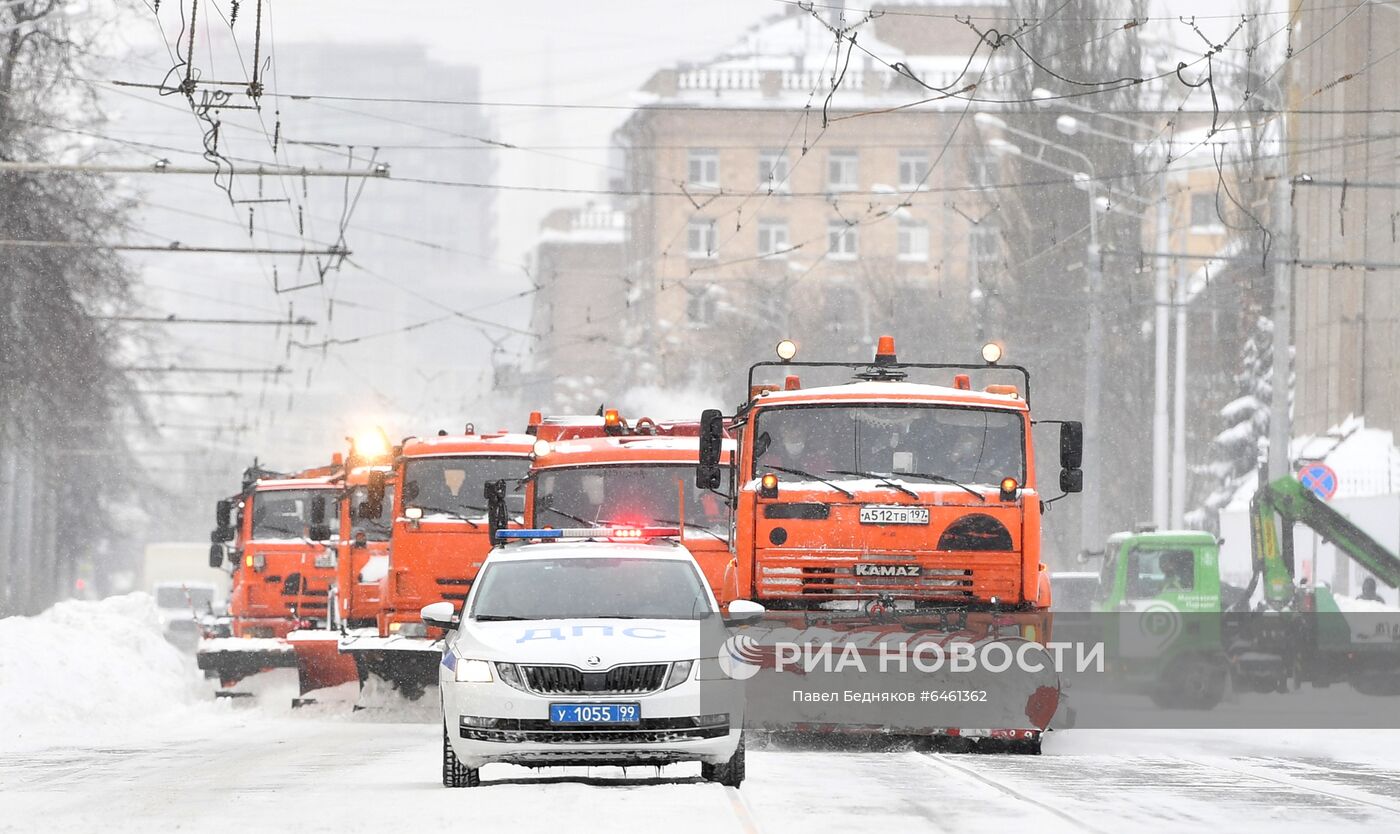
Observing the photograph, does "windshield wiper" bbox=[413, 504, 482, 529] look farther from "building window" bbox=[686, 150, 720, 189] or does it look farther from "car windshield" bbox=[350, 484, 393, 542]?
"building window" bbox=[686, 150, 720, 189]

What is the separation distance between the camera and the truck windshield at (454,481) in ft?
74.4

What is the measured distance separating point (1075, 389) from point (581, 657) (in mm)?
46599

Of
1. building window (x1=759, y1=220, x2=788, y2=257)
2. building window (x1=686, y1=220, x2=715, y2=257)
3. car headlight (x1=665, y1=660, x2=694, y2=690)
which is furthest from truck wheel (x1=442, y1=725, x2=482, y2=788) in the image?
building window (x1=686, y1=220, x2=715, y2=257)

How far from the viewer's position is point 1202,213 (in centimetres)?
8400

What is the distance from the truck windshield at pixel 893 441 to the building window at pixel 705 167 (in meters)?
81.8

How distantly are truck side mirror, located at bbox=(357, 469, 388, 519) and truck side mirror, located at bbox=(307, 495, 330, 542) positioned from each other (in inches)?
129

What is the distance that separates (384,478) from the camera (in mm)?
22672

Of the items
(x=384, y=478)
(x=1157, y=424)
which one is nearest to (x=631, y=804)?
(x=384, y=478)

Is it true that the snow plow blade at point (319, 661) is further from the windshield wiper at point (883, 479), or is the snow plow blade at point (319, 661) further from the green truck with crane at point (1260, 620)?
the windshield wiper at point (883, 479)

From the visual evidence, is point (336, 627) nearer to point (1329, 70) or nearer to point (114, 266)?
point (114, 266)

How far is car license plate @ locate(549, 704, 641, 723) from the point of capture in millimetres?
12570

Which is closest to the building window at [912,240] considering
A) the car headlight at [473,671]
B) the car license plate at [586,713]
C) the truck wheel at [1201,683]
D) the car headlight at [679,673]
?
→ the truck wheel at [1201,683]

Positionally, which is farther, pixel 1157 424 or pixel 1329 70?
pixel 1329 70

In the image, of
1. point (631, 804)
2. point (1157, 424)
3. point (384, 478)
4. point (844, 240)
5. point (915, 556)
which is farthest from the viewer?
point (844, 240)
